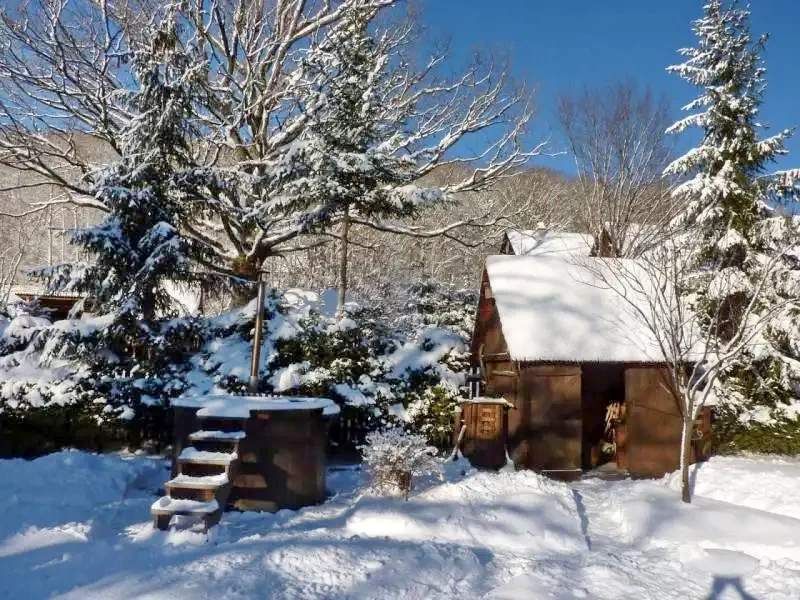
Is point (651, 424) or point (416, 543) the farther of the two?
point (651, 424)

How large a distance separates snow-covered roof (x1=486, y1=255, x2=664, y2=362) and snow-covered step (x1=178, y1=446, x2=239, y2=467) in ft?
15.7

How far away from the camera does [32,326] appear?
9.49 metres

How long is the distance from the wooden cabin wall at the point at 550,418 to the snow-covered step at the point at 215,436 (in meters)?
4.77

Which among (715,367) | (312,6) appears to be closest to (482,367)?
(715,367)

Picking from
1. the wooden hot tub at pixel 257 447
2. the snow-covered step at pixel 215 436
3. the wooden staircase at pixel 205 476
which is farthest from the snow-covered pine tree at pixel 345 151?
the snow-covered step at pixel 215 436

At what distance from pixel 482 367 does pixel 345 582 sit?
715 cm

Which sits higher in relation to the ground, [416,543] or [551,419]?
[551,419]

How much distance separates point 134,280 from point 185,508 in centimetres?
551

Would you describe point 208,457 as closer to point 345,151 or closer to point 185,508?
point 185,508

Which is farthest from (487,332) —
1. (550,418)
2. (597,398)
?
(550,418)

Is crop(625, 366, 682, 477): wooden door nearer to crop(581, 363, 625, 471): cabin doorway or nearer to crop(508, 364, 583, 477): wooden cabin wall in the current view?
crop(508, 364, 583, 477): wooden cabin wall

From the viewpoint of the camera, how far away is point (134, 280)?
9406mm


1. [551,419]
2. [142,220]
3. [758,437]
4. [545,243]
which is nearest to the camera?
[551,419]

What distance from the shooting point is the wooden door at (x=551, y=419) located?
880cm
